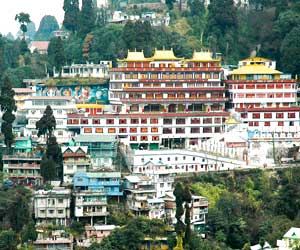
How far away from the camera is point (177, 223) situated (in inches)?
2260

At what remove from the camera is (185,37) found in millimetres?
82250

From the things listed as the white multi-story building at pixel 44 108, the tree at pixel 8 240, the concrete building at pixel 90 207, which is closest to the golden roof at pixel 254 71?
the white multi-story building at pixel 44 108

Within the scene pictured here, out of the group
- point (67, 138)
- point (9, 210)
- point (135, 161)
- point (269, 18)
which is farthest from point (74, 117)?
point (269, 18)

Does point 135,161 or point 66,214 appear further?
point 135,161

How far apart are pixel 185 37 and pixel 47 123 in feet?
64.1

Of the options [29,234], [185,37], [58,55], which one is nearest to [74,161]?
[29,234]

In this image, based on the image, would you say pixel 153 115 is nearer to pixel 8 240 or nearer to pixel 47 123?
pixel 47 123

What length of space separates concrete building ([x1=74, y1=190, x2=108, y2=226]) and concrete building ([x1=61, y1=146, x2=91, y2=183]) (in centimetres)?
302

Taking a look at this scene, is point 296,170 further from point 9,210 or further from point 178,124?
point 9,210

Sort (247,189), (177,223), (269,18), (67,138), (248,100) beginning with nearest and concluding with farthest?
(177,223) → (247,189) → (67,138) → (248,100) → (269,18)

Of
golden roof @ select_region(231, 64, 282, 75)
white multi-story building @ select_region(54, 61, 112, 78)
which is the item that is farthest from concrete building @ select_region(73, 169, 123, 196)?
white multi-story building @ select_region(54, 61, 112, 78)

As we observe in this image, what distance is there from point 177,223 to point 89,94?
66.6 feet

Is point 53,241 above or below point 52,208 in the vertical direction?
below

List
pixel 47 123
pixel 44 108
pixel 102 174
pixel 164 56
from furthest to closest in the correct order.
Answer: pixel 164 56 → pixel 44 108 → pixel 47 123 → pixel 102 174
